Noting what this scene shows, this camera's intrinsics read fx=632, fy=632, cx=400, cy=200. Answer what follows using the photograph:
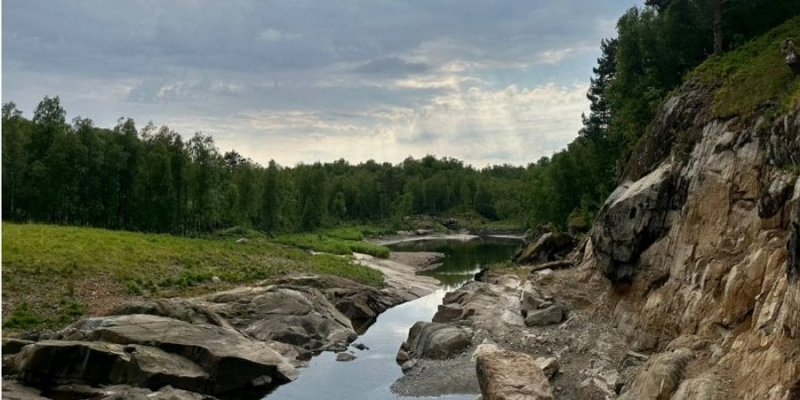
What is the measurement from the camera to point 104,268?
4647cm

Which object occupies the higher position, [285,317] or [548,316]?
[548,316]

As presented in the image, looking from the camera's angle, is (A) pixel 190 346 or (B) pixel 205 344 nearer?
(A) pixel 190 346

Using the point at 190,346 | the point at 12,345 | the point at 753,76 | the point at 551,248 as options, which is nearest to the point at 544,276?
the point at 551,248

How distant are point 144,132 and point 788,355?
296ft

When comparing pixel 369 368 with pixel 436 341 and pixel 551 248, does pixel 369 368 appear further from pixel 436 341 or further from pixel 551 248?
pixel 551 248

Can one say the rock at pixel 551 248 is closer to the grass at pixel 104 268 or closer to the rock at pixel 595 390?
the grass at pixel 104 268

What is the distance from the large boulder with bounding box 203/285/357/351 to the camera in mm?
41031

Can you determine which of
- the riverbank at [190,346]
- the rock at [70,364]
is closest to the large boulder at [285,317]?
the riverbank at [190,346]

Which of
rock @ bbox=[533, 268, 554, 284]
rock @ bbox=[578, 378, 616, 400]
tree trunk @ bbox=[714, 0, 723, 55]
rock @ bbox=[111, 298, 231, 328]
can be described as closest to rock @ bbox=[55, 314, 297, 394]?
rock @ bbox=[111, 298, 231, 328]

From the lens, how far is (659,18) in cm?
5534

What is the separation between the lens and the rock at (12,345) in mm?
30883

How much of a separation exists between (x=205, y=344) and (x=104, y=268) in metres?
18.5

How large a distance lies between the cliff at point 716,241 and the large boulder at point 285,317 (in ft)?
59.3

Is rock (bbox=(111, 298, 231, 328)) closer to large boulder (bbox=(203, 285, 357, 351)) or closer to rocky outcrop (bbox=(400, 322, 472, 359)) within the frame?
large boulder (bbox=(203, 285, 357, 351))
